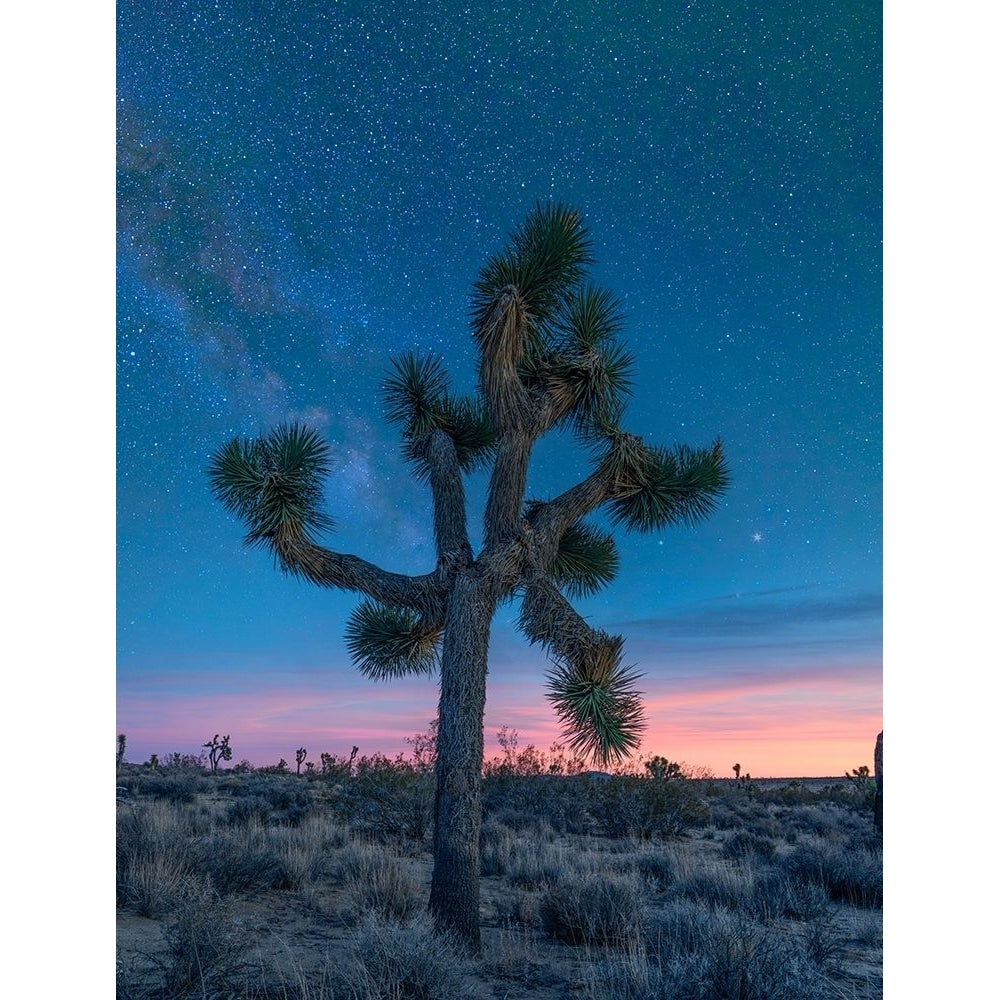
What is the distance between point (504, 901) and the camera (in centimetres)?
818

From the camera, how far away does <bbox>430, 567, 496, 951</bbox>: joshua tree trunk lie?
20.6 feet

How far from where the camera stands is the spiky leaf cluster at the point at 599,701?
21.5ft

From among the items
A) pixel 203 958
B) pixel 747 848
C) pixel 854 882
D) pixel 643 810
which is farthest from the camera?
pixel 643 810

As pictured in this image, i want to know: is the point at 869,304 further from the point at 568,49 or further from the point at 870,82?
the point at 568,49

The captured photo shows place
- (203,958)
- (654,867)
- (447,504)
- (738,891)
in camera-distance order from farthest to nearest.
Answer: (654,867)
(738,891)
(447,504)
(203,958)

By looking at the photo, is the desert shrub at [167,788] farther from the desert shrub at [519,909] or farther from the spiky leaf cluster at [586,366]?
the spiky leaf cluster at [586,366]

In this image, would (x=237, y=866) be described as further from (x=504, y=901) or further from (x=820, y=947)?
(x=820, y=947)

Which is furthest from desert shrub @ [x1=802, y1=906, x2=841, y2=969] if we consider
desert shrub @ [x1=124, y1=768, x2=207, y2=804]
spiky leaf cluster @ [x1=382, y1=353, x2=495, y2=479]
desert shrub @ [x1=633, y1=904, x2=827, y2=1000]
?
desert shrub @ [x1=124, y1=768, x2=207, y2=804]

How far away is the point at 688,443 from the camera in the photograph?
880 centimetres

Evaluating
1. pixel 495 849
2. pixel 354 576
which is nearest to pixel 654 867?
pixel 495 849

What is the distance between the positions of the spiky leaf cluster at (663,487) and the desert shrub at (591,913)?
3446 mm

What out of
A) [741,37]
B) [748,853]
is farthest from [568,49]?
[748,853]

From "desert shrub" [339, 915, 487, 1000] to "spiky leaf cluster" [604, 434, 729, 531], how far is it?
4.45 m

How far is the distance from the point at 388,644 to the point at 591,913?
341cm
